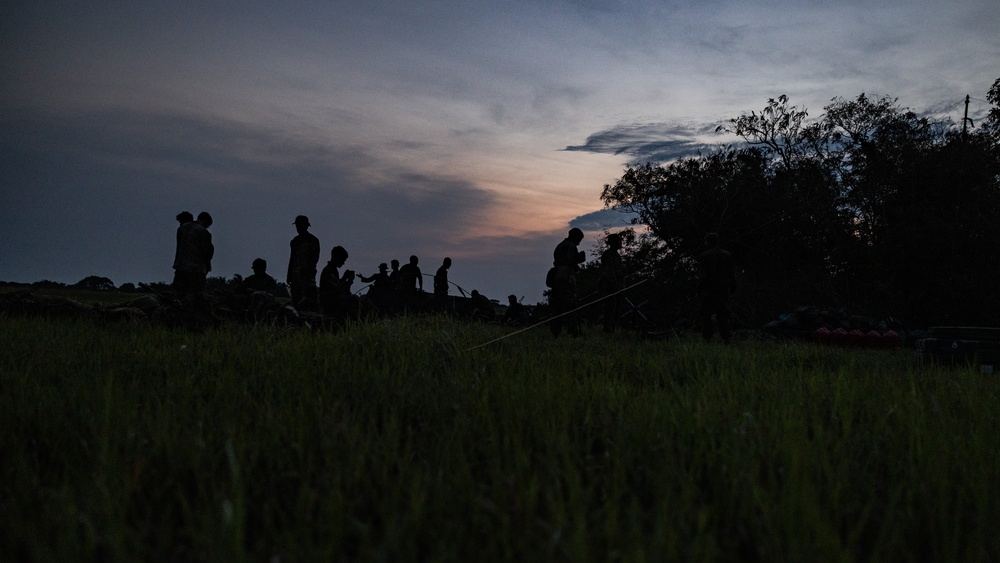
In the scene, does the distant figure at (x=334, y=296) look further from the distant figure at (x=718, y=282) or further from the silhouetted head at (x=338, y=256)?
the distant figure at (x=718, y=282)

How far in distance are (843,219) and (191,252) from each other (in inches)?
915

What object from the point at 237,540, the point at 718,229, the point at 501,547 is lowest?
the point at 501,547

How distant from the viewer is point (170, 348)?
637cm

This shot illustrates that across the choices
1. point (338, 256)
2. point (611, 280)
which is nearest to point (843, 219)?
point (611, 280)

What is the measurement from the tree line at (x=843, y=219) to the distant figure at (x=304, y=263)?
15.9 m

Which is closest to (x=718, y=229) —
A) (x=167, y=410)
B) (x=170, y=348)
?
(x=170, y=348)

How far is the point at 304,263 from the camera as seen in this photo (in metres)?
11.6

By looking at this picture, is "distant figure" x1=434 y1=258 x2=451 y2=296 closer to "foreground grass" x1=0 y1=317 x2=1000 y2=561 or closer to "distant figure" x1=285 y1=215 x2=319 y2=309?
"distant figure" x1=285 y1=215 x2=319 y2=309

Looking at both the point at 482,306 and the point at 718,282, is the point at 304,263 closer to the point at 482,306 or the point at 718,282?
the point at 482,306

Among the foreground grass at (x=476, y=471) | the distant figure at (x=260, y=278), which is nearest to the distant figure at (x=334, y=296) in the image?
the distant figure at (x=260, y=278)

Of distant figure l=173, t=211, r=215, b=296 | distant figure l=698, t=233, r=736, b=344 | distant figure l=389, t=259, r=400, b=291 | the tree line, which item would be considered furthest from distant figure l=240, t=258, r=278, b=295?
the tree line

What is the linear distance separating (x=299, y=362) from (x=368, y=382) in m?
1.03

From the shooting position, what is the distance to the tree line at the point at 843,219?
20.1 metres

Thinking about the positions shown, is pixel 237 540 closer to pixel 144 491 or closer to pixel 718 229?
pixel 144 491
